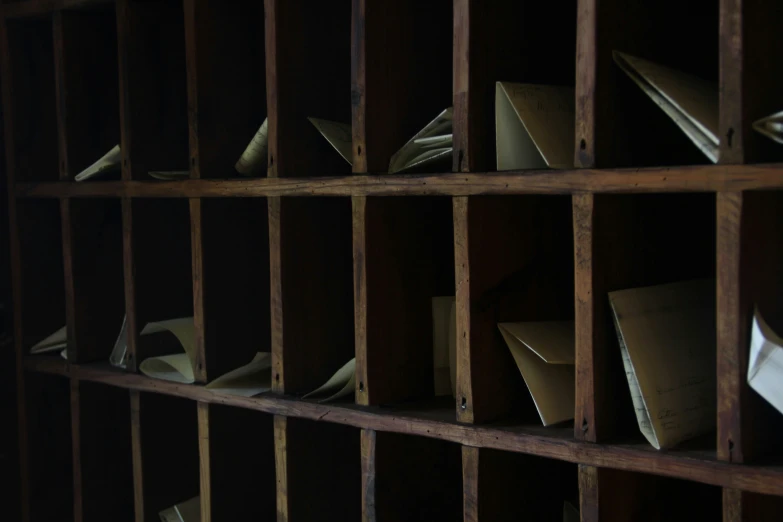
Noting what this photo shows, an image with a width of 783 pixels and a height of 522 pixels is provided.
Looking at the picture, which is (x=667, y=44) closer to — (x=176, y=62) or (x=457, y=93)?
(x=457, y=93)

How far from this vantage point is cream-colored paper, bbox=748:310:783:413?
1098mm

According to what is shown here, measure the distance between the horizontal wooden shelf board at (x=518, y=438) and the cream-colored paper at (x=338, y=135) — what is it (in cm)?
42

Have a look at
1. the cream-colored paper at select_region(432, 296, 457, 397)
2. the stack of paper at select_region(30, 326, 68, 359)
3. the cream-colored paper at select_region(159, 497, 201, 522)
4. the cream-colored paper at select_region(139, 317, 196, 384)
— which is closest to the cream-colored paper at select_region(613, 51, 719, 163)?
the cream-colored paper at select_region(432, 296, 457, 397)

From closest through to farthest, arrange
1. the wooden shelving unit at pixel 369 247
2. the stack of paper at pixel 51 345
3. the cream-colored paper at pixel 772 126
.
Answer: the cream-colored paper at pixel 772 126, the wooden shelving unit at pixel 369 247, the stack of paper at pixel 51 345

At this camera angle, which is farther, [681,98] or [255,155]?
[255,155]

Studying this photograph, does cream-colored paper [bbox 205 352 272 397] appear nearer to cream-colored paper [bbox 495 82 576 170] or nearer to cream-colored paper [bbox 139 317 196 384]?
cream-colored paper [bbox 139 317 196 384]

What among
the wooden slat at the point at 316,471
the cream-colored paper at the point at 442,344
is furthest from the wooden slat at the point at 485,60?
the wooden slat at the point at 316,471

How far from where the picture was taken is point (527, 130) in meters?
1.32

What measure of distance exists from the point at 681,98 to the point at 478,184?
0.99ft

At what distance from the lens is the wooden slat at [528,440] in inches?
44.7

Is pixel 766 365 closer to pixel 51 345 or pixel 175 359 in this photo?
pixel 175 359

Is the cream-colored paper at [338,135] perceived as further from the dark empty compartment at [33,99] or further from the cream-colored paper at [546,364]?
the dark empty compartment at [33,99]

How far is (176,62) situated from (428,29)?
70cm

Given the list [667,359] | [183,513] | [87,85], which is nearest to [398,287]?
[667,359]
